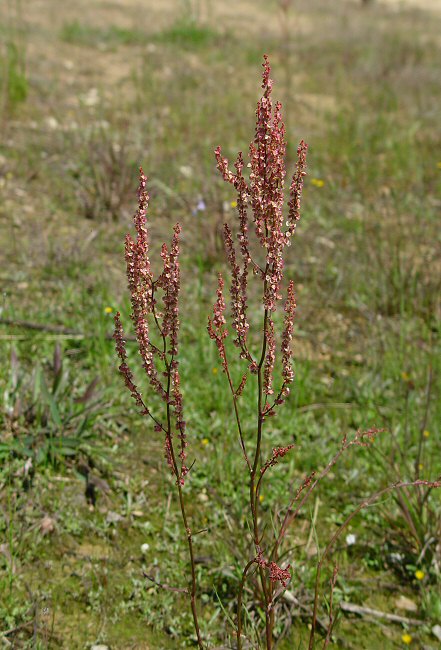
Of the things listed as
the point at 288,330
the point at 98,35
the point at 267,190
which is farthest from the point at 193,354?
the point at 98,35

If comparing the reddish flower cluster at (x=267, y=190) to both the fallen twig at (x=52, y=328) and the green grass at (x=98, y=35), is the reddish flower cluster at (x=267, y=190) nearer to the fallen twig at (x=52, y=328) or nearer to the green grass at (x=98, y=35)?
the fallen twig at (x=52, y=328)

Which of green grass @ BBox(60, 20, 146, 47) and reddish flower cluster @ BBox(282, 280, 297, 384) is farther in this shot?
green grass @ BBox(60, 20, 146, 47)

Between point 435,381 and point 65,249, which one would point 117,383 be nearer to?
point 65,249

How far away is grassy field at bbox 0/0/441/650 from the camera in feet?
8.19

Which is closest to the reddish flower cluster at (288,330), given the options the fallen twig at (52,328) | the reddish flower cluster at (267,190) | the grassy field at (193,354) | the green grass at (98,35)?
the reddish flower cluster at (267,190)

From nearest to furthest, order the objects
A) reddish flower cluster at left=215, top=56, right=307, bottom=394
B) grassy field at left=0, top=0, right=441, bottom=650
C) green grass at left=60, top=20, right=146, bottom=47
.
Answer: reddish flower cluster at left=215, top=56, right=307, bottom=394
grassy field at left=0, top=0, right=441, bottom=650
green grass at left=60, top=20, right=146, bottom=47

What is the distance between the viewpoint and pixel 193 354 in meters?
3.49

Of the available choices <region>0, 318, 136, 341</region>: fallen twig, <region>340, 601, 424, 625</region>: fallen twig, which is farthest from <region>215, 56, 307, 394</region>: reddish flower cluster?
<region>0, 318, 136, 341</region>: fallen twig

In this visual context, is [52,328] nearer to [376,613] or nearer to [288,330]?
[376,613]

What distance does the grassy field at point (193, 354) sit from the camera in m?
2.50

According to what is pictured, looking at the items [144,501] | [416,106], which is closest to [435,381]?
[144,501]

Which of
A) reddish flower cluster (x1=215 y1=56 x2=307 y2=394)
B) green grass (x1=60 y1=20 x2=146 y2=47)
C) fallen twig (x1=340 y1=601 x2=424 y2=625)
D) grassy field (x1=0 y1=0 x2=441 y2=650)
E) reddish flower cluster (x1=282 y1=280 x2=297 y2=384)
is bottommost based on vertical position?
fallen twig (x1=340 y1=601 x2=424 y2=625)

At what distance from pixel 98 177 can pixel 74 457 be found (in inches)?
89.3

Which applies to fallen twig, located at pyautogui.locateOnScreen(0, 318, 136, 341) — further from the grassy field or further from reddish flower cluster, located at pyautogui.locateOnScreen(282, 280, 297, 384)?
reddish flower cluster, located at pyautogui.locateOnScreen(282, 280, 297, 384)
